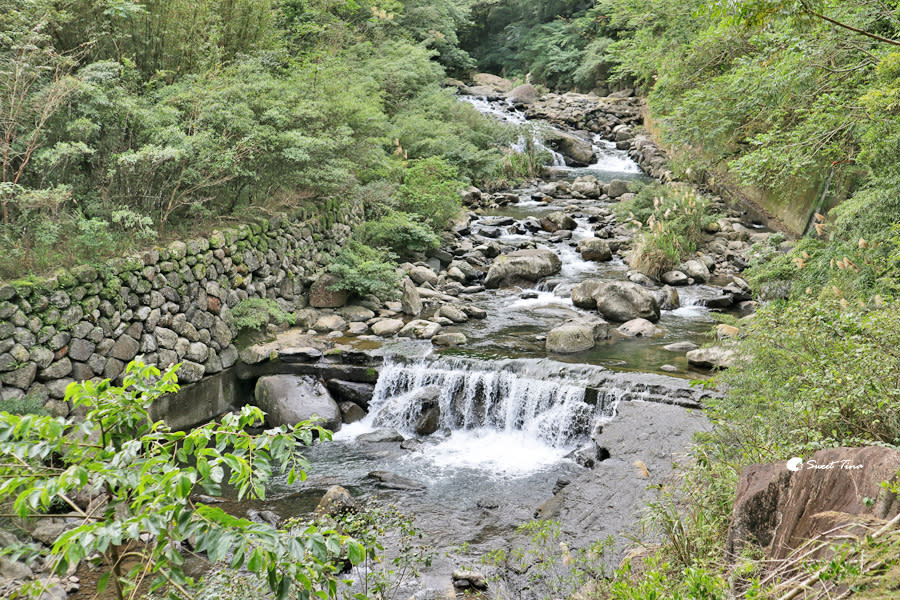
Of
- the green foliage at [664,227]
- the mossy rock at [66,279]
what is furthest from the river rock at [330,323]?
the green foliage at [664,227]

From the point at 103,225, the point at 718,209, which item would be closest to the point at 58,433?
the point at 103,225

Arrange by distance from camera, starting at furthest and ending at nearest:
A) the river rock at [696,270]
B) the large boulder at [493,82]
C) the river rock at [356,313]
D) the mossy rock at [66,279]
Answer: the large boulder at [493,82] → the river rock at [696,270] → the river rock at [356,313] → the mossy rock at [66,279]

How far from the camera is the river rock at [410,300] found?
1020 cm

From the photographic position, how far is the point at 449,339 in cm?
899

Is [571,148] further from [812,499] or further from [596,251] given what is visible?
[812,499]

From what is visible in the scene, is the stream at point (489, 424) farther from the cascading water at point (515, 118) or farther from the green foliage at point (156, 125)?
the cascading water at point (515, 118)

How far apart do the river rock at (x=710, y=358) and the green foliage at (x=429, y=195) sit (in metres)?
6.50

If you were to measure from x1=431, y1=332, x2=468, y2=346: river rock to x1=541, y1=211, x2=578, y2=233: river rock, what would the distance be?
21.7 feet

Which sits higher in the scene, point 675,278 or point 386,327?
point 675,278

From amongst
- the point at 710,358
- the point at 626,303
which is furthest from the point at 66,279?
the point at 626,303

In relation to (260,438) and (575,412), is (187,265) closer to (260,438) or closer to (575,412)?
(575,412)

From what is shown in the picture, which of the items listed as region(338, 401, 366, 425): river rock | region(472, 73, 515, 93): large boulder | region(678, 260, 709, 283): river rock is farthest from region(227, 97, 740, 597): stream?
region(472, 73, 515, 93): large boulder

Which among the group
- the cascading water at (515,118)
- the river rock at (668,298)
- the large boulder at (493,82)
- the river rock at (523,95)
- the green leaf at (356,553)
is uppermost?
the large boulder at (493,82)

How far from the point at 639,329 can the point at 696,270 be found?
3132 mm
